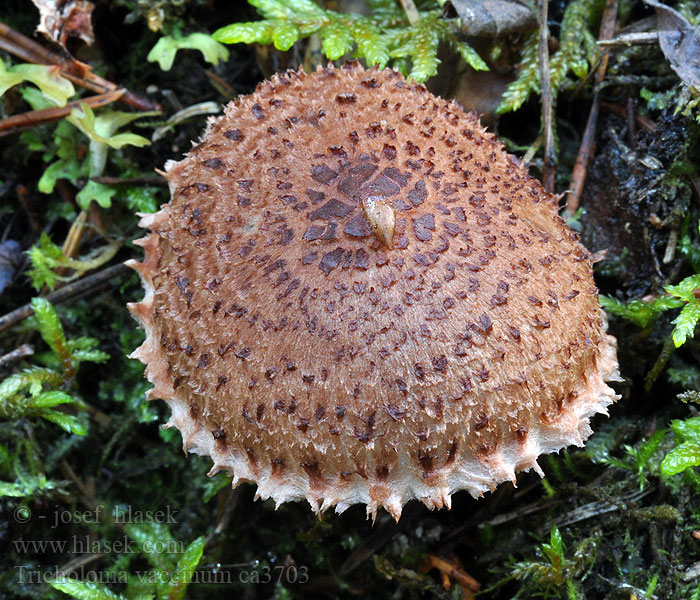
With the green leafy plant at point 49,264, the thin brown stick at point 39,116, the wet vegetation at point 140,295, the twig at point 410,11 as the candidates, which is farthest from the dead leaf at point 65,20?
the twig at point 410,11

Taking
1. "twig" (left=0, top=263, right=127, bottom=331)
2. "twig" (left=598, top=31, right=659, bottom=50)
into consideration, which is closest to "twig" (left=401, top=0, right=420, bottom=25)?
"twig" (left=598, top=31, right=659, bottom=50)

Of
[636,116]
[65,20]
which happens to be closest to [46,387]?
[65,20]

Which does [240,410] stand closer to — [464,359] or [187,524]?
[464,359]

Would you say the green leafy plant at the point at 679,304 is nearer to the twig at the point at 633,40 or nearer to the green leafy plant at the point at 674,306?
the green leafy plant at the point at 674,306

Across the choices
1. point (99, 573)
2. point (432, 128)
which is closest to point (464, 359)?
point (432, 128)

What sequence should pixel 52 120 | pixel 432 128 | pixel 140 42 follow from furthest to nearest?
pixel 140 42
pixel 52 120
pixel 432 128

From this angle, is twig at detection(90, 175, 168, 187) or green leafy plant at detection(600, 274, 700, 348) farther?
twig at detection(90, 175, 168, 187)

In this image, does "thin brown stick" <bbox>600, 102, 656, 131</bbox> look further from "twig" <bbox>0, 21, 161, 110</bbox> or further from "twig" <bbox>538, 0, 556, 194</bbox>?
"twig" <bbox>0, 21, 161, 110</bbox>
